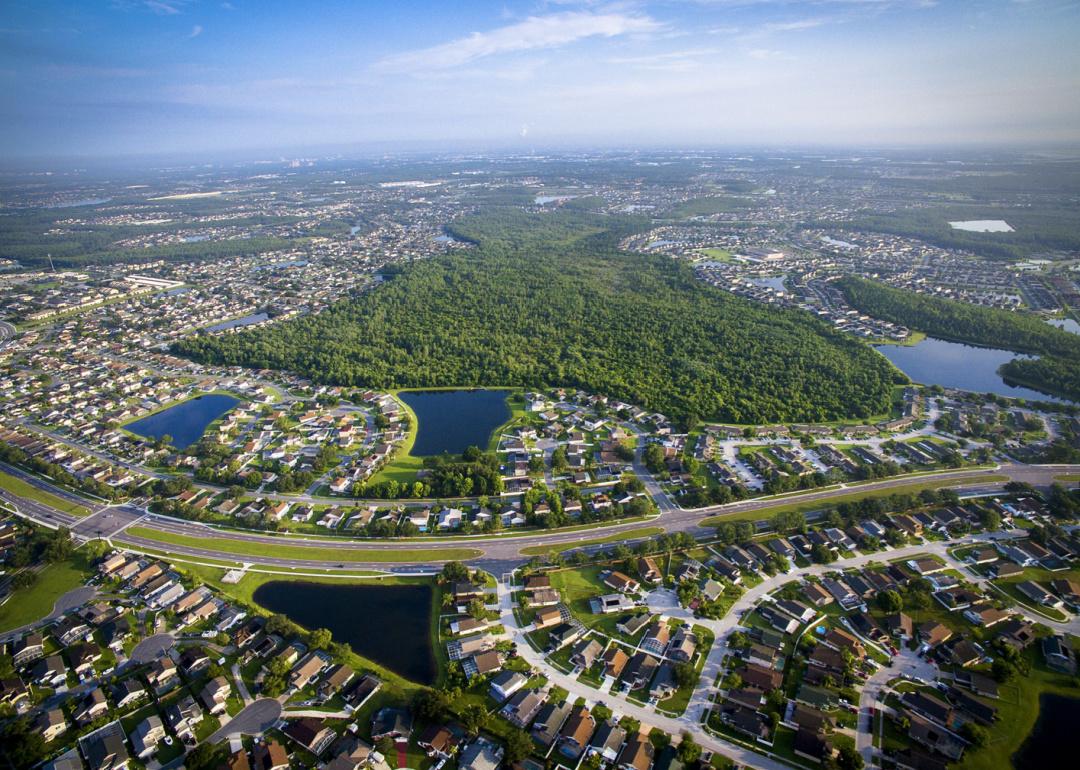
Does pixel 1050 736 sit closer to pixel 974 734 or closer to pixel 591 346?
pixel 974 734

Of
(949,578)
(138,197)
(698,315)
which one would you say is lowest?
(949,578)

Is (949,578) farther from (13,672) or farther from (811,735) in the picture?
(13,672)

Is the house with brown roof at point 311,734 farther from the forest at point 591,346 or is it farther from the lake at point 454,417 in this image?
the forest at point 591,346

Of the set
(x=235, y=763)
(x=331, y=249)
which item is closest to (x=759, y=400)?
(x=235, y=763)

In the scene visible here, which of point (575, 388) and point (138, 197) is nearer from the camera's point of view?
point (575, 388)

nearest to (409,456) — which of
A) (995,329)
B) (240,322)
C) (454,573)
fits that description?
(454,573)

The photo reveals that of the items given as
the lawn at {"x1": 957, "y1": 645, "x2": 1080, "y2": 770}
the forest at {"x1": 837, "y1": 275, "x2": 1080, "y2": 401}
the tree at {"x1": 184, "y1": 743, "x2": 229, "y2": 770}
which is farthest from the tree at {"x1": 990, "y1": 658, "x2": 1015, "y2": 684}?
the forest at {"x1": 837, "y1": 275, "x2": 1080, "y2": 401}

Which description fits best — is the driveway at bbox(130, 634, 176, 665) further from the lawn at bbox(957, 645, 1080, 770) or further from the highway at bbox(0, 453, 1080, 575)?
the lawn at bbox(957, 645, 1080, 770)
